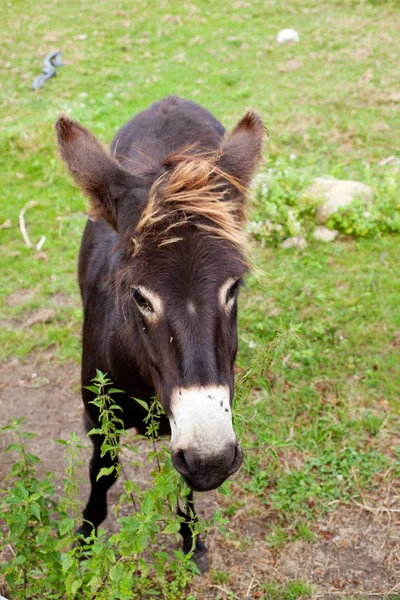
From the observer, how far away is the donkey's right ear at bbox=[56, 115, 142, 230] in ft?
8.83

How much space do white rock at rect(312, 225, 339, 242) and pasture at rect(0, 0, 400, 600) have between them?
125 mm

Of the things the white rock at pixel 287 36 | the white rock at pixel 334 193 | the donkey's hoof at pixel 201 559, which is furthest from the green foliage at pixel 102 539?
the white rock at pixel 287 36

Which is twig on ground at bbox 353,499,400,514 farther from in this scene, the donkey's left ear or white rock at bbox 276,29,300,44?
white rock at bbox 276,29,300,44

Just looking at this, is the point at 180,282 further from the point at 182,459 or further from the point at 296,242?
the point at 296,242

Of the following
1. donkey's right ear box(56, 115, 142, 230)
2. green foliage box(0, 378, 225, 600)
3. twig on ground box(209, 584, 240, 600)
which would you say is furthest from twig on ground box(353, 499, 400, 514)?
donkey's right ear box(56, 115, 142, 230)

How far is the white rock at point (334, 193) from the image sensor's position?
6.30 m

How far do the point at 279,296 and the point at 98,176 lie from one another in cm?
317

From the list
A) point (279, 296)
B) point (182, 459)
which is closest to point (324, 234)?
point (279, 296)

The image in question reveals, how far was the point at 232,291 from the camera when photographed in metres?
2.49

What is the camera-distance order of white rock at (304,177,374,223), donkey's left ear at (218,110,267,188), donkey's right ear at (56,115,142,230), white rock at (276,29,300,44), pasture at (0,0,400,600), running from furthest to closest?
white rock at (276,29,300,44) → white rock at (304,177,374,223) → pasture at (0,0,400,600) → donkey's left ear at (218,110,267,188) → donkey's right ear at (56,115,142,230)

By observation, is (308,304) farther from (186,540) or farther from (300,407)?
(186,540)

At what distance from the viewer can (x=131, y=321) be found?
9.28 feet

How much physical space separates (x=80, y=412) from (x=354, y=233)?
11.7ft

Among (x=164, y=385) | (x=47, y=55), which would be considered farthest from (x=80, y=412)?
(x=47, y=55)
